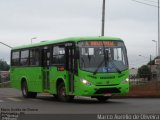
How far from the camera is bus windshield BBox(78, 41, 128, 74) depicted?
23.4m

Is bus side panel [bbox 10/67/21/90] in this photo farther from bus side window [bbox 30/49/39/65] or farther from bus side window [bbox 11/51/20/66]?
bus side window [bbox 30/49/39/65]

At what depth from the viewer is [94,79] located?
23.2 meters

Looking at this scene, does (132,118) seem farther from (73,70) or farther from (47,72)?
(47,72)

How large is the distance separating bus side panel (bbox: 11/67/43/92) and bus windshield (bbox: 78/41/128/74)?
4.27 meters

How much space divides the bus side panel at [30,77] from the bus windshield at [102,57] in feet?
14.0

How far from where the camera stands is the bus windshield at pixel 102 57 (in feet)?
76.8

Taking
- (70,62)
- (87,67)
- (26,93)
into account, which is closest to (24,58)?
(26,93)

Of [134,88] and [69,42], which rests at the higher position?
[69,42]

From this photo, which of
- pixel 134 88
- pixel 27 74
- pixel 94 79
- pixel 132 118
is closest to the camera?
pixel 132 118

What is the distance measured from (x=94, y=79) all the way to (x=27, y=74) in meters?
6.85

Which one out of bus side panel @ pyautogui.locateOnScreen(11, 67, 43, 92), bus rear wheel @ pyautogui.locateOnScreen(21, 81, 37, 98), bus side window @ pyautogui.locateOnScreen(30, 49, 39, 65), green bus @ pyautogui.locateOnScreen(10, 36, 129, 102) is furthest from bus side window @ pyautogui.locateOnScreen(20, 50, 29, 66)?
green bus @ pyautogui.locateOnScreen(10, 36, 129, 102)

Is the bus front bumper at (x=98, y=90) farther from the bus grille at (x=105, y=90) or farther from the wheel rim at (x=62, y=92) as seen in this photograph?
the wheel rim at (x=62, y=92)

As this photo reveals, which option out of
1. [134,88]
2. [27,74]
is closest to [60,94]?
[27,74]

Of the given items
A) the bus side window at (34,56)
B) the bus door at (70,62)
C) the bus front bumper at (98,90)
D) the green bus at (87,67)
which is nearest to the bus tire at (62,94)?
the green bus at (87,67)
